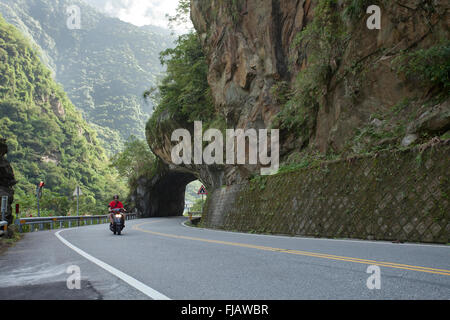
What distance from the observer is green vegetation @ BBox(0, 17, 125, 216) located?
69688mm

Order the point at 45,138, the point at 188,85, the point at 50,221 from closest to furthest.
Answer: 1. the point at 50,221
2. the point at 188,85
3. the point at 45,138

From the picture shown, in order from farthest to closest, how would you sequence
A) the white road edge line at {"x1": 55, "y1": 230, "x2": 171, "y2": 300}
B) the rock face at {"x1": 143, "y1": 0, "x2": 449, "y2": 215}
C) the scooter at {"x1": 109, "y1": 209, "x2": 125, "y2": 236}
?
the scooter at {"x1": 109, "y1": 209, "x2": 125, "y2": 236} → the rock face at {"x1": 143, "y1": 0, "x2": 449, "y2": 215} → the white road edge line at {"x1": 55, "y1": 230, "x2": 171, "y2": 300}

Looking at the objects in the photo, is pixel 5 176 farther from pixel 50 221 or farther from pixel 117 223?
pixel 50 221

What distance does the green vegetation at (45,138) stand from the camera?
6969cm

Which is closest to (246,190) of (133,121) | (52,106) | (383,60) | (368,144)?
(368,144)

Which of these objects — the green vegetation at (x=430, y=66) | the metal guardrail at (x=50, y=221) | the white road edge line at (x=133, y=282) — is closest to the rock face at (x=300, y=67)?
the green vegetation at (x=430, y=66)

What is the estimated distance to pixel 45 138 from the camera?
79312 mm

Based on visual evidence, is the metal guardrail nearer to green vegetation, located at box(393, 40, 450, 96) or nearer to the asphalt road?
the asphalt road

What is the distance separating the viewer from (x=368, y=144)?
13.2 m

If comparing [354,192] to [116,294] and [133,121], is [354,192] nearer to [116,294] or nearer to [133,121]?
[116,294]

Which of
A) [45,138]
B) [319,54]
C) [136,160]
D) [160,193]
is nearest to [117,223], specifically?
[319,54]

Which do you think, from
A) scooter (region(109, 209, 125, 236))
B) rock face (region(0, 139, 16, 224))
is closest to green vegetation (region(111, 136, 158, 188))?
rock face (region(0, 139, 16, 224))

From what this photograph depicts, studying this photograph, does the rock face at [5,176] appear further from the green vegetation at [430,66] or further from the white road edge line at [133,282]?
the green vegetation at [430,66]

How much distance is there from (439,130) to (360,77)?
4.93 meters
